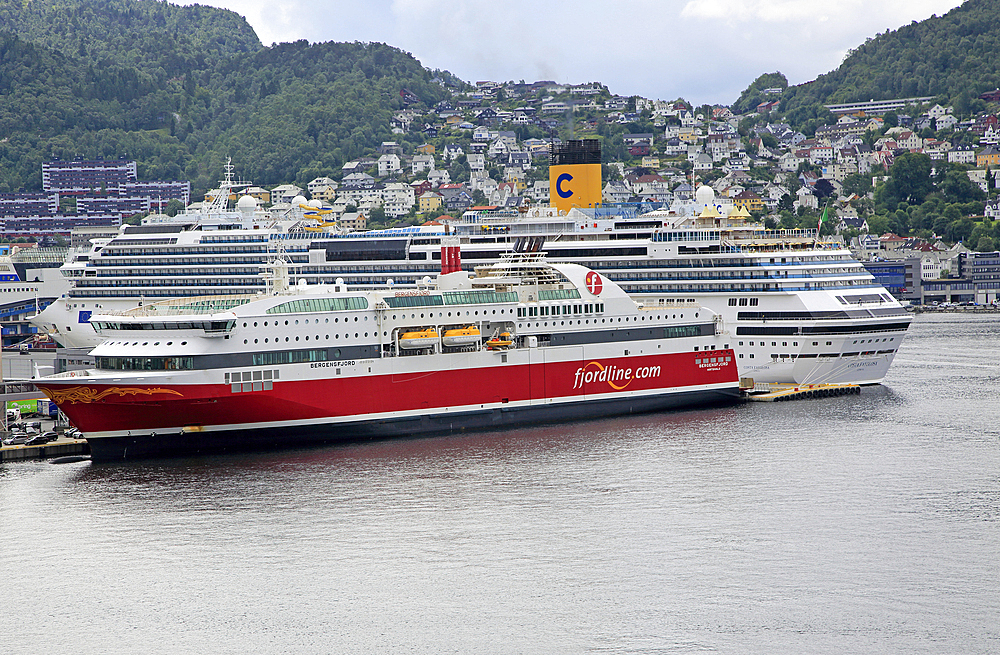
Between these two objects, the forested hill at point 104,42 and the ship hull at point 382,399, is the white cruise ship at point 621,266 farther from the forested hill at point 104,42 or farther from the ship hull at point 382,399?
the forested hill at point 104,42

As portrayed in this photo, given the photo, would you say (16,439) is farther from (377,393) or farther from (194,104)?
(194,104)

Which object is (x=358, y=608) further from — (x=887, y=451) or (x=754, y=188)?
(x=754, y=188)

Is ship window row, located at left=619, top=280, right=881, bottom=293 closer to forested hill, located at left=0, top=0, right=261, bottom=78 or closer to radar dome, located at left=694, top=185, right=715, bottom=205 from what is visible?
radar dome, located at left=694, top=185, right=715, bottom=205

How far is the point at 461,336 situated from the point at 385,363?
8.99 feet

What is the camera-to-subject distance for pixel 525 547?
81.5 feet

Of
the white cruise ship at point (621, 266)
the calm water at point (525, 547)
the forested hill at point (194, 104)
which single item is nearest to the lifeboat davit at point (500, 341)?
the calm water at point (525, 547)

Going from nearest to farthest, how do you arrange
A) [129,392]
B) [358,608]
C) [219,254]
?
[358,608], [129,392], [219,254]

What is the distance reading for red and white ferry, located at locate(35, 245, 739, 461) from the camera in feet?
110

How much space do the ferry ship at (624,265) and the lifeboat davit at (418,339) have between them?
22.1 feet

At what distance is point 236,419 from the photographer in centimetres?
3419

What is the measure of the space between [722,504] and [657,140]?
132m

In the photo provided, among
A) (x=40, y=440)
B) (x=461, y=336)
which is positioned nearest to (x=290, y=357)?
(x=461, y=336)

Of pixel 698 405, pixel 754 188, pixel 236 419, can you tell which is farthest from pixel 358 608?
pixel 754 188

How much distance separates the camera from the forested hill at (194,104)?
145750mm
